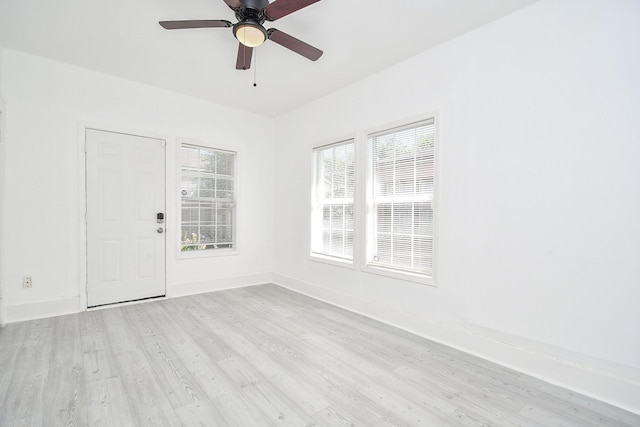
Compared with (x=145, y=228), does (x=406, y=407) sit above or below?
below

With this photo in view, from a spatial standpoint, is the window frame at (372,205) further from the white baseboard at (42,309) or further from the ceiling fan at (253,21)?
the white baseboard at (42,309)

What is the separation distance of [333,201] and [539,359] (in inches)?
107

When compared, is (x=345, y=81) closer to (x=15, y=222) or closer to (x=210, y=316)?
(x=210, y=316)

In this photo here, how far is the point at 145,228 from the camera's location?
3.96 m

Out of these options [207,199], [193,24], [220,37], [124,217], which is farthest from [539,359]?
[124,217]

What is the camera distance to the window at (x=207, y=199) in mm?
4359

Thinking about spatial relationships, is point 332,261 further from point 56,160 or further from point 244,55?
point 56,160

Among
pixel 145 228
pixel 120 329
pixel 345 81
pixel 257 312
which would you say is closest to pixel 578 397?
pixel 257 312

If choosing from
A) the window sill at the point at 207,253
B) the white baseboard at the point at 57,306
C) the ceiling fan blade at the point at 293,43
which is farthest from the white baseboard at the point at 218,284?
the ceiling fan blade at the point at 293,43

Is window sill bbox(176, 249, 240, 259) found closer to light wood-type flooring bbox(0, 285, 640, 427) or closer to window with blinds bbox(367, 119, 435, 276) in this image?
light wood-type flooring bbox(0, 285, 640, 427)

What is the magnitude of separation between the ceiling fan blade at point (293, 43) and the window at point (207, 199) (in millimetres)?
2580

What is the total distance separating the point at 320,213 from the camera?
4391mm

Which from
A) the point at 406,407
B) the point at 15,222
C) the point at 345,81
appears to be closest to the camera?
the point at 406,407

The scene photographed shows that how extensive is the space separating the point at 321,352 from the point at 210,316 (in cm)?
153
